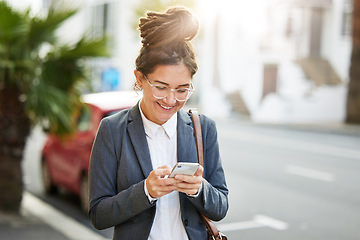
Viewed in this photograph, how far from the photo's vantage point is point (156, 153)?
232 cm

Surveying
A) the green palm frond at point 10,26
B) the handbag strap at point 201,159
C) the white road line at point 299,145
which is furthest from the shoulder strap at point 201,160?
the white road line at point 299,145

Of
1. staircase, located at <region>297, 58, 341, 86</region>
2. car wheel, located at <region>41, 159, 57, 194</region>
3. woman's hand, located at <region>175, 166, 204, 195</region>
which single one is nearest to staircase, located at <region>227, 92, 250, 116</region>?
staircase, located at <region>297, 58, 341, 86</region>

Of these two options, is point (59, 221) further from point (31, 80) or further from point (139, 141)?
point (139, 141)

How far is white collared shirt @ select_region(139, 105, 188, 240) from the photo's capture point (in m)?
2.26

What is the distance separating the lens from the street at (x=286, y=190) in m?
7.16

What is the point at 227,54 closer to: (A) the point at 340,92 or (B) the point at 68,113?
(A) the point at 340,92

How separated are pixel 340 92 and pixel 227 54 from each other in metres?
8.07

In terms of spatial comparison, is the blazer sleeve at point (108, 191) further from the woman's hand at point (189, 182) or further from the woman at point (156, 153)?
the woman's hand at point (189, 182)

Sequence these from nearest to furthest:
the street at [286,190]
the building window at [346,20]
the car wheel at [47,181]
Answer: the street at [286,190], the car wheel at [47,181], the building window at [346,20]

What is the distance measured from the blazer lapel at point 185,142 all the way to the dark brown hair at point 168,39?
0.26 metres

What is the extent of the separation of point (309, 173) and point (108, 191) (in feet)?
Answer: 30.2

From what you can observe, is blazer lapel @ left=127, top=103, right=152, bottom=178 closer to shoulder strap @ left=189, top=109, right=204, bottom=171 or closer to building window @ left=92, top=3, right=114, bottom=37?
shoulder strap @ left=189, top=109, right=204, bottom=171

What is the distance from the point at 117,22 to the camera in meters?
40.6

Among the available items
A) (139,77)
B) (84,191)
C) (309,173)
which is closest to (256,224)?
(84,191)
